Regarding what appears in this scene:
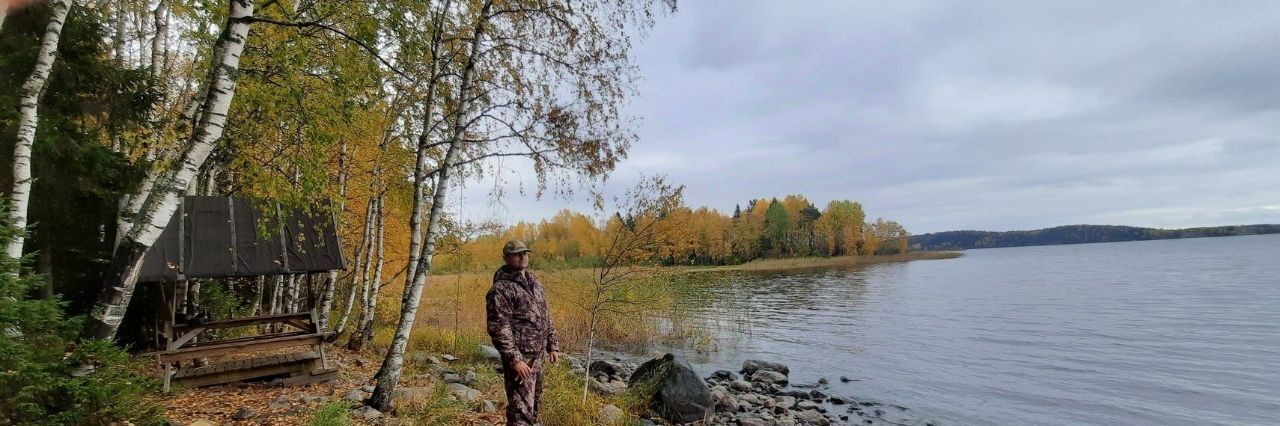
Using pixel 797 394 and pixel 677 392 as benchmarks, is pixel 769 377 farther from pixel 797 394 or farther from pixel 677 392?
pixel 677 392

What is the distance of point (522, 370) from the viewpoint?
16.4 ft

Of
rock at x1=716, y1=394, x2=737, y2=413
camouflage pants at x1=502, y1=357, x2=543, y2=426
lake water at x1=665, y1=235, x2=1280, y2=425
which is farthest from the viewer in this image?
lake water at x1=665, y1=235, x2=1280, y2=425

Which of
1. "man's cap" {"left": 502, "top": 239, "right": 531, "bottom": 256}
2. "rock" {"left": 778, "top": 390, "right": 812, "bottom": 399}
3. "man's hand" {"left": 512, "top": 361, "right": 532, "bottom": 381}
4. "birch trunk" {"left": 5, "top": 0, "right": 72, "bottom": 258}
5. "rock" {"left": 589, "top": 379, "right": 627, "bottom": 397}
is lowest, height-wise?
"rock" {"left": 778, "top": 390, "right": 812, "bottom": 399}

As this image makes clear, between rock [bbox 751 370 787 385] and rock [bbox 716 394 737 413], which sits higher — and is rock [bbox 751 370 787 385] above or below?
below

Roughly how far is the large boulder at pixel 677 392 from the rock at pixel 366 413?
4.10 metres

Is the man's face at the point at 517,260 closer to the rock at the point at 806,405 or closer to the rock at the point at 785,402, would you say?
the rock at the point at 785,402

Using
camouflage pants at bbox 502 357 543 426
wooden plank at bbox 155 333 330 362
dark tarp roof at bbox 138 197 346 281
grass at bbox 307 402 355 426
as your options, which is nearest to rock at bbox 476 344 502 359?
wooden plank at bbox 155 333 330 362

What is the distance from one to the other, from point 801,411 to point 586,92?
6.95 meters

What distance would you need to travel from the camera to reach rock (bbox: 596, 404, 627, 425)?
23.4ft

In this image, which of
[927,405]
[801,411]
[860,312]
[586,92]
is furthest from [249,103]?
[860,312]

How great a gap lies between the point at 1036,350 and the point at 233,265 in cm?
1747

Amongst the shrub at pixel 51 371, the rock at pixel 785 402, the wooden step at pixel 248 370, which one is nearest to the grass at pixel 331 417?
the shrub at pixel 51 371

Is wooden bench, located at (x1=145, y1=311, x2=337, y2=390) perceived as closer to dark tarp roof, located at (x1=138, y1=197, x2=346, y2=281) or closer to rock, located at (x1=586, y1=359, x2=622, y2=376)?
dark tarp roof, located at (x1=138, y1=197, x2=346, y2=281)

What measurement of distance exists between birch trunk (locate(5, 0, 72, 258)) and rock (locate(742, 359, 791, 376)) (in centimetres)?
1200
